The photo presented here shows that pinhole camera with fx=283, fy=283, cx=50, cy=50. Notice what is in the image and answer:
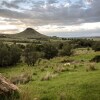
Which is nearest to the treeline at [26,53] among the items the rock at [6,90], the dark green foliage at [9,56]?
the dark green foliage at [9,56]

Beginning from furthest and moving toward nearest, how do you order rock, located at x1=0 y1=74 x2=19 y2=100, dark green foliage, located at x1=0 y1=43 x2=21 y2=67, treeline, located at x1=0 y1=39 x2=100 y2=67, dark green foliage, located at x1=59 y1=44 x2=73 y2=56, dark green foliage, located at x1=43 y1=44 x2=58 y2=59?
dark green foliage, located at x1=59 y1=44 x2=73 y2=56, dark green foliage, located at x1=43 y1=44 x2=58 y2=59, dark green foliage, located at x1=0 y1=43 x2=21 y2=67, treeline, located at x1=0 y1=39 x2=100 y2=67, rock, located at x1=0 y1=74 x2=19 y2=100

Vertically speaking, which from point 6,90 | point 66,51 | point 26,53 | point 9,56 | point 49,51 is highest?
point 6,90

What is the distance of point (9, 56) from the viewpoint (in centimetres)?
6128

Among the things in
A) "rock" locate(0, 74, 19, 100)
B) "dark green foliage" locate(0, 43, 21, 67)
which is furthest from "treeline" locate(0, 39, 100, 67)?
"rock" locate(0, 74, 19, 100)

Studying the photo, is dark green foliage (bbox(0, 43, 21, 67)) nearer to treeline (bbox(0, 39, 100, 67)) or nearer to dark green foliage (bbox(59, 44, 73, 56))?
treeline (bbox(0, 39, 100, 67))

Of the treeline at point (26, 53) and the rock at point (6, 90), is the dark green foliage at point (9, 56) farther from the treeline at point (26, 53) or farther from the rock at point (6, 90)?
the rock at point (6, 90)

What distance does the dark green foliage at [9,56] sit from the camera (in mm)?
59459

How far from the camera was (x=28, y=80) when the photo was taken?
21672 mm

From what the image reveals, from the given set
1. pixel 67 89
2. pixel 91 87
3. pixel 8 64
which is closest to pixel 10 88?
pixel 67 89

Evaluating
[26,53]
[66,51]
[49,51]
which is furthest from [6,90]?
[66,51]

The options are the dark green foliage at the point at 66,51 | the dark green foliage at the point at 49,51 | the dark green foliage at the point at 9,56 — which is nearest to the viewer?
the dark green foliage at the point at 9,56

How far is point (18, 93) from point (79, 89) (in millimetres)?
4212

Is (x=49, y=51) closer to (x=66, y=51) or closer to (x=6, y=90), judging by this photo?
(x=66, y=51)

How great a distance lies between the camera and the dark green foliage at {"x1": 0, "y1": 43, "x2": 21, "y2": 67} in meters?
59.5
